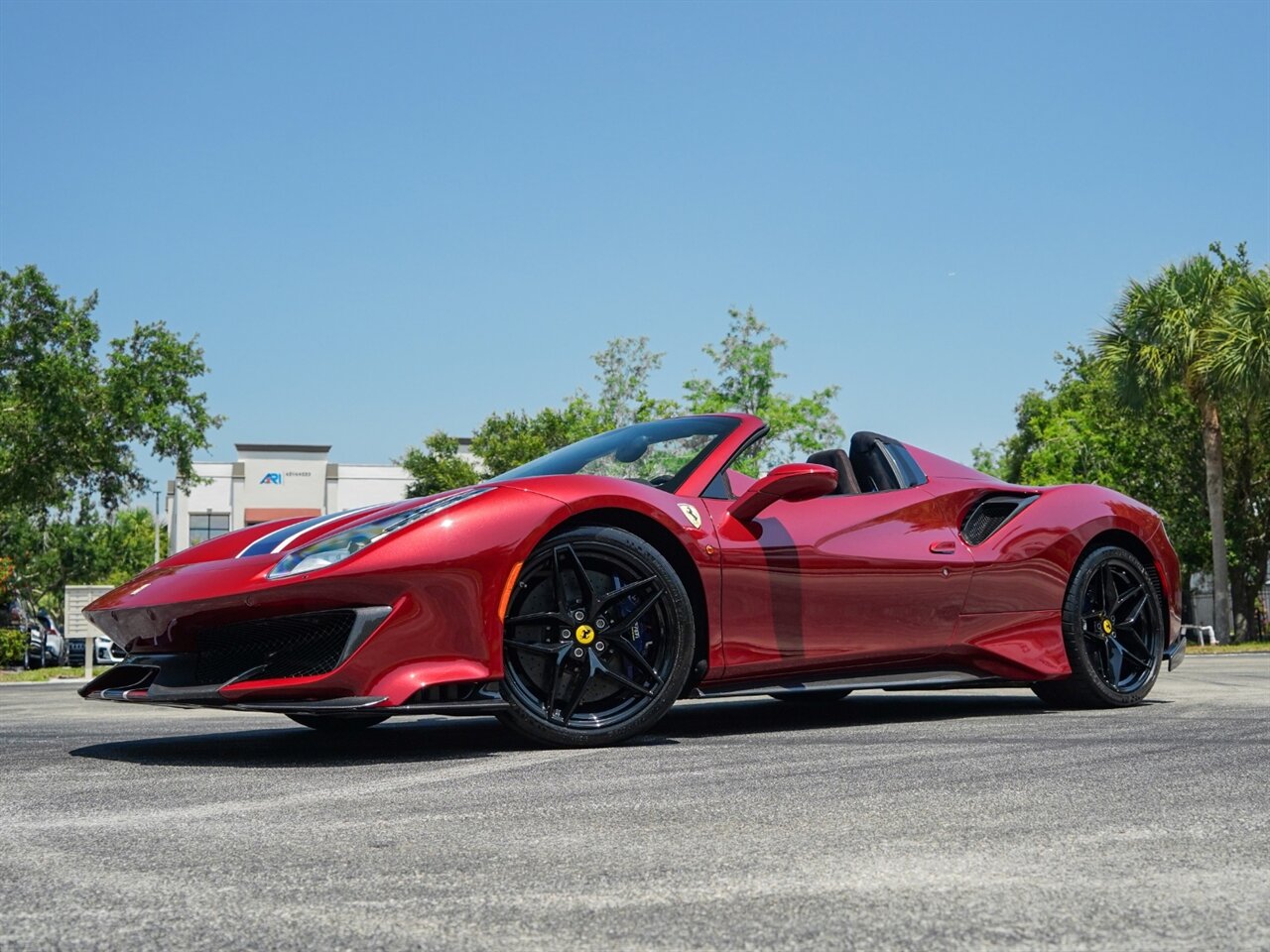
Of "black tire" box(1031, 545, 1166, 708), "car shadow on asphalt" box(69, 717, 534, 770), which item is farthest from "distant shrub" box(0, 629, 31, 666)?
"black tire" box(1031, 545, 1166, 708)

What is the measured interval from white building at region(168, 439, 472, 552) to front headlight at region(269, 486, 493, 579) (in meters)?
63.0

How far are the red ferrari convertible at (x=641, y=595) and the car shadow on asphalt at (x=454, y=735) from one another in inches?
7.3

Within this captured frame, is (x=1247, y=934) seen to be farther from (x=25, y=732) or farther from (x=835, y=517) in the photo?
(x=25, y=732)

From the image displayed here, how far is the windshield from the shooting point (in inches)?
206

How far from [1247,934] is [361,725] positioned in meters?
4.42

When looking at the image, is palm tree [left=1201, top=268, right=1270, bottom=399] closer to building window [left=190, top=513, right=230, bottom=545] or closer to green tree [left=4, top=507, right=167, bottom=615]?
green tree [left=4, top=507, right=167, bottom=615]

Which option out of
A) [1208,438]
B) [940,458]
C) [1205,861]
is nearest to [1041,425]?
[1208,438]

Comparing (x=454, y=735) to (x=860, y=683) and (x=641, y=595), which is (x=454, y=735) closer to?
(x=641, y=595)

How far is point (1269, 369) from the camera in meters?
22.6

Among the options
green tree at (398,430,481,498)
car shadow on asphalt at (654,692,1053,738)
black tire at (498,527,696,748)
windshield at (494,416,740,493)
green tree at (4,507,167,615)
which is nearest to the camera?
black tire at (498,527,696,748)

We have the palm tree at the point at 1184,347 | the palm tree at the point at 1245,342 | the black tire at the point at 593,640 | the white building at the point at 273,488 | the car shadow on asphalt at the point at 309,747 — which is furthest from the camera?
the white building at the point at 273,488

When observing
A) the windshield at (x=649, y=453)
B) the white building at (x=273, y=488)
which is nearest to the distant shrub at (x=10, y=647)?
the windshield at (x=649, y=453)

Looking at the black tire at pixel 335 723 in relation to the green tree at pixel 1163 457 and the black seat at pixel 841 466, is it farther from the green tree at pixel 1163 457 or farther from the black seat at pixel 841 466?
the green tree at pixel 1163 457

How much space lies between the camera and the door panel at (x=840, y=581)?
4992mm
